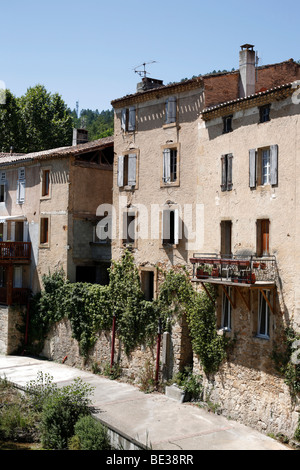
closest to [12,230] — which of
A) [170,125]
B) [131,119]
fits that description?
[131,119]

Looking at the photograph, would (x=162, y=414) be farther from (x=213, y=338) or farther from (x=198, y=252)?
(x=198, y=252)

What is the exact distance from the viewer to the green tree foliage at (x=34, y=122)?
4800cm

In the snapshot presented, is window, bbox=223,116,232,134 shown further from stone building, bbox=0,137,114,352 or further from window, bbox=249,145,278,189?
stone building, bbox=0,137,114,352

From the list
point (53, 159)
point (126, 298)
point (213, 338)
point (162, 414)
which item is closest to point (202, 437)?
point (162, 414)

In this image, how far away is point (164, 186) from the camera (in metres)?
24.7

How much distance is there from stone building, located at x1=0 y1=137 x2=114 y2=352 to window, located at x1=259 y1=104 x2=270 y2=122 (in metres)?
12.2

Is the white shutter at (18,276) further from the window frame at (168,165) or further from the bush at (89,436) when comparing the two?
the bush at (89,436)

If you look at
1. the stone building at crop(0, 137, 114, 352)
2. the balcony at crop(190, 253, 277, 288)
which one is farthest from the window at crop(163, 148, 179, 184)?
the stone building at crop(0, 137, 114, 352)

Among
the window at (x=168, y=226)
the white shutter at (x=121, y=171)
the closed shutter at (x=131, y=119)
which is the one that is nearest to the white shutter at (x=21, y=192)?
the white shutter at (x=121, y=171)

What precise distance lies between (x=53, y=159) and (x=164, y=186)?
913 centimetres

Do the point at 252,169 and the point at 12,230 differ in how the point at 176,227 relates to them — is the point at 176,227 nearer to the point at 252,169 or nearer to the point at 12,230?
the point at 252,169

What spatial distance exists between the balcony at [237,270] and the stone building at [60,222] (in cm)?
952

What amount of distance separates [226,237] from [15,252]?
14689mm

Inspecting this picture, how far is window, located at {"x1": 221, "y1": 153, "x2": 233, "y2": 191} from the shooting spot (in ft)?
69.9
